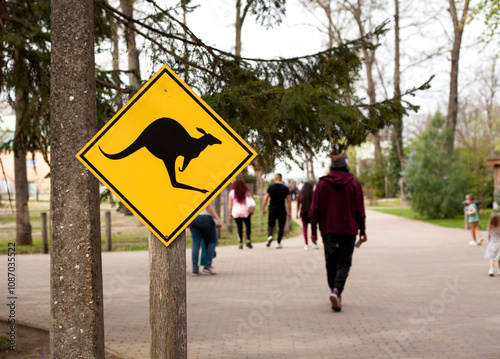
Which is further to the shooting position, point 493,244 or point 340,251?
point 493,244

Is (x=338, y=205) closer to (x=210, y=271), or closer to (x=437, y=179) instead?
(x=210, y=271)

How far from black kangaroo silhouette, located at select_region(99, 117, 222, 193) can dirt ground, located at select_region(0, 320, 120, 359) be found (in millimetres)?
2766

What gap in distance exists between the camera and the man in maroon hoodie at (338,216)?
7.90 m

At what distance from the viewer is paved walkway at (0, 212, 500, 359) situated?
602cm

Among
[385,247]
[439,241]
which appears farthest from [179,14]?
[439,241]

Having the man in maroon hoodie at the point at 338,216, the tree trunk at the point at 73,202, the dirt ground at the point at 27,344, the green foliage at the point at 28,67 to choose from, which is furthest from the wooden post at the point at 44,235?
the tree trunk at the point at 73,202

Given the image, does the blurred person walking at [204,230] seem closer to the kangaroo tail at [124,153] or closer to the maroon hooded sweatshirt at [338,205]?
the maroon hooded sweatshirt at [338,205]

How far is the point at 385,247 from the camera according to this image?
1656 centimetres

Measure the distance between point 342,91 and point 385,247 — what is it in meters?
10.6

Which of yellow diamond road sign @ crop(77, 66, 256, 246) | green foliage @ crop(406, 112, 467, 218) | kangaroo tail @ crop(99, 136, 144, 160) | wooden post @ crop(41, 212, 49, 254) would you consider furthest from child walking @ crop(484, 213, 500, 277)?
green foliage @ crop(406, 112, 467, 218)

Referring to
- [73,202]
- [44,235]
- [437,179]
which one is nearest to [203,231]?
[44,235]

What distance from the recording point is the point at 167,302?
3.44 meters

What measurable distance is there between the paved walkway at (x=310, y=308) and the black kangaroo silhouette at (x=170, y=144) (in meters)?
2.79

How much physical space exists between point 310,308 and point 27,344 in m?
3.47
